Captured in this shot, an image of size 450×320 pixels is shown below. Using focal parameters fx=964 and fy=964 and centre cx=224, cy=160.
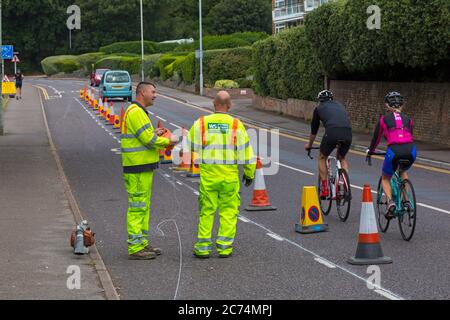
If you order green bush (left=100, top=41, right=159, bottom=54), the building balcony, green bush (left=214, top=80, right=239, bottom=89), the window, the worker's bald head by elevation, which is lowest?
green bush (left=214, top=80, right=239, bottom=89)

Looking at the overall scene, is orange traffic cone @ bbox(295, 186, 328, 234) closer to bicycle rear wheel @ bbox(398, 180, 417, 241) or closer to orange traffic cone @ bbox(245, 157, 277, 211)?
bicycle rear wheel @ bbox(398, 180, 417, 241)

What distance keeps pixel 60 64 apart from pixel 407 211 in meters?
93.9

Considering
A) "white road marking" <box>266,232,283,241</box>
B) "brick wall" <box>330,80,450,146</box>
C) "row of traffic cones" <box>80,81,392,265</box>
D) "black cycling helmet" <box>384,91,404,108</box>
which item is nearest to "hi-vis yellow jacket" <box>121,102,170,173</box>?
"row of traffic cones" <box>80,81,392,265</box>

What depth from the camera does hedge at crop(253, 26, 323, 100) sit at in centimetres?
3981

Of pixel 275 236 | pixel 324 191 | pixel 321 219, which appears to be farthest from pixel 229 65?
pixel 275 236

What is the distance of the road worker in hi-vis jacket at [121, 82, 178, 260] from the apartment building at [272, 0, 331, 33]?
6559 cm

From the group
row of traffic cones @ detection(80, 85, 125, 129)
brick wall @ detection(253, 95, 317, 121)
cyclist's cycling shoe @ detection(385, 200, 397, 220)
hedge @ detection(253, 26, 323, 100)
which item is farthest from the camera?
brick wall @ detection(253, 95, 317, 121)

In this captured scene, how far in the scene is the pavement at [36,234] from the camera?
9.30 meters

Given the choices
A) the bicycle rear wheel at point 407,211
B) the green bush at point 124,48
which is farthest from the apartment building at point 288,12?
the bicycle rear wheel at point 407,211

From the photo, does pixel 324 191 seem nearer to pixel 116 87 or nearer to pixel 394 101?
pixel 394 101

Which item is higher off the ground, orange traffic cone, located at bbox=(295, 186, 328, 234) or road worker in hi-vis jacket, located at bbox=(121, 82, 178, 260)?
road worker in hi-vis jacket, located at bbox=(121, 82, 178, 260)

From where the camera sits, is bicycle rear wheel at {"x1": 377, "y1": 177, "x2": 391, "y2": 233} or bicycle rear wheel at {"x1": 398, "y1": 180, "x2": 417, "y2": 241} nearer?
bicycle rear wheel at {"x1": 398, "y1": 180, "x2": 417, "y2": 241}

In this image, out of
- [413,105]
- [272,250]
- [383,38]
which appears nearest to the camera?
[272,250]

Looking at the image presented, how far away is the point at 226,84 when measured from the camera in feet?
195
